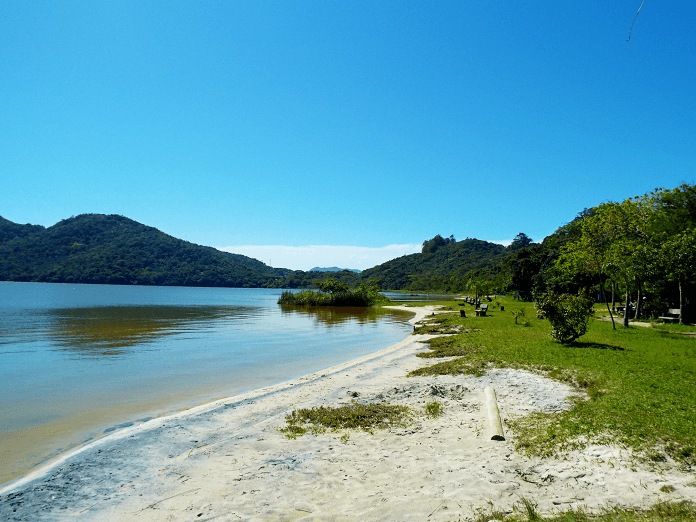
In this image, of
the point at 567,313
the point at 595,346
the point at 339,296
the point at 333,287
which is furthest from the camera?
the point at 333,287

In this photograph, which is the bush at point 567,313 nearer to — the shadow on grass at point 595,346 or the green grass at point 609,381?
the shadow on grass at point 595,346

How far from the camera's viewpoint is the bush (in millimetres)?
17703

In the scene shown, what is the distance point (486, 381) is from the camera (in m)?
12.4

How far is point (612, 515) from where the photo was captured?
474 cm

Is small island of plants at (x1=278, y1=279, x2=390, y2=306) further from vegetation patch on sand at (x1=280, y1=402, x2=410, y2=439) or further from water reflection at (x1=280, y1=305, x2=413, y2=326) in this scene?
vegetation patch on sand at (x1=280, y1=402, x2=410, y2=439)

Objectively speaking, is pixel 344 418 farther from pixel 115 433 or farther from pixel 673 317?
pixel 673 317

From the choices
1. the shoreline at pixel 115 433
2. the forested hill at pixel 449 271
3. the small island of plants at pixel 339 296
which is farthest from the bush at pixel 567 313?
the forested hill at pixel 449 271

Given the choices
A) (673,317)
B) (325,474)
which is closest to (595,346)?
(325,474)

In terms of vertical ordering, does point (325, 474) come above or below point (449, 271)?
below

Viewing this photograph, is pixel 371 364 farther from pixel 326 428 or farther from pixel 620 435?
pixel 620 435

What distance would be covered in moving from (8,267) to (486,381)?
243 meters

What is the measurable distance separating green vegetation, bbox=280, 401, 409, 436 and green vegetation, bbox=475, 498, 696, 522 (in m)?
4.31

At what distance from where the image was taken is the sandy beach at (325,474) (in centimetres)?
552

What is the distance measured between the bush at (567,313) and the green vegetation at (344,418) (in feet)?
36.9
